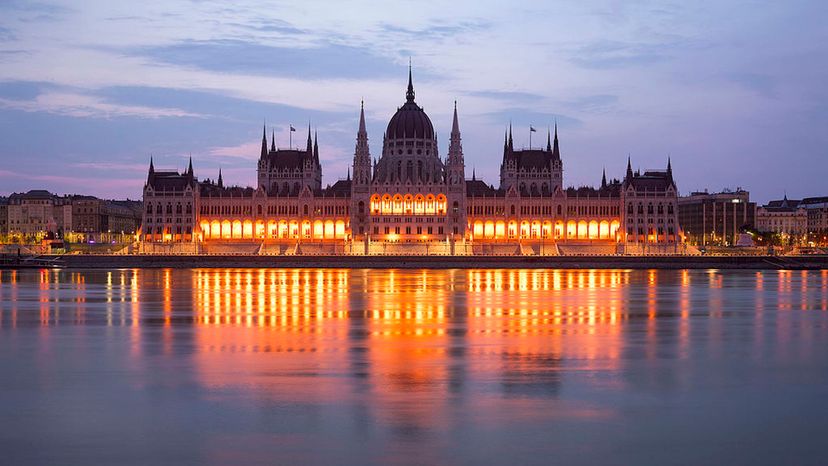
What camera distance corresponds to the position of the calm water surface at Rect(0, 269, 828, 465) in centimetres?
1802

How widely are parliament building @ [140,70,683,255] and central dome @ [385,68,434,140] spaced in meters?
0.17

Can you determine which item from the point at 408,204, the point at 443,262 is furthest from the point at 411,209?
the point at 443,262

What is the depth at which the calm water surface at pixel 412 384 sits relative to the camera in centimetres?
1802

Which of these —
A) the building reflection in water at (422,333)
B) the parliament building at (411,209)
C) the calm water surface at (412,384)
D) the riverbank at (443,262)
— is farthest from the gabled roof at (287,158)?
the calm water surface at (412,384)

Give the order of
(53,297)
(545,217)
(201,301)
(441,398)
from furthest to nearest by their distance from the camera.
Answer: (545,217) < (53,297) < (201,301) < (441,398)

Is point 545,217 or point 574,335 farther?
point 545,217

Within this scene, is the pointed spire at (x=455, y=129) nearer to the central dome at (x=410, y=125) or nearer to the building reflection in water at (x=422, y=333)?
the central dome at (x=410, y=125)

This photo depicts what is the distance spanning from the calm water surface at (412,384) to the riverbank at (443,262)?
60.5 meters

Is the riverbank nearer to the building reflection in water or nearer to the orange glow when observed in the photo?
the orange glow

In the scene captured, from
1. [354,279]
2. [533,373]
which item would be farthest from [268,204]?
[533,373]

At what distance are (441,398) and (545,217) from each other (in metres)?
123

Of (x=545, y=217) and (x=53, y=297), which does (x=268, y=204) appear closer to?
(x=545, y=217)

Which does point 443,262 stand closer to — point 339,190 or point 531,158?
point 339,190

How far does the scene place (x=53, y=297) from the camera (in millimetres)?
55125
